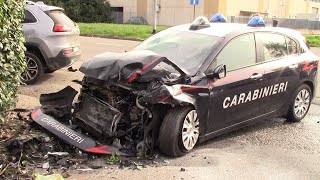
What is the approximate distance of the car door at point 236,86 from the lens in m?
5.51

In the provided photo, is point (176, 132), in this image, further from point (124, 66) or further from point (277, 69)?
point (277, 69)

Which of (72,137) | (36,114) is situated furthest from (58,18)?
(72,137)

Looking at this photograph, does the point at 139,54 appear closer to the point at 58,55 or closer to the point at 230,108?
the point at 230,108

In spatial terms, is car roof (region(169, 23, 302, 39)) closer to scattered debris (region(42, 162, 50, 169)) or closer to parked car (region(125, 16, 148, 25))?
scattered debris (region(42, 162, 50, 169))

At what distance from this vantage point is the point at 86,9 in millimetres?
43125

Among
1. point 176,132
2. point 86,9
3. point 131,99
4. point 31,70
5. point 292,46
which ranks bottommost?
point 176,132

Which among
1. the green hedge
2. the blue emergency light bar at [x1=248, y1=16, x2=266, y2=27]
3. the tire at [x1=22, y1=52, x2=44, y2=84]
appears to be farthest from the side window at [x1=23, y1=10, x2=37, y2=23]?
the blue emergency light bar at [x1=248, y1=16, x2=266, y2=27]

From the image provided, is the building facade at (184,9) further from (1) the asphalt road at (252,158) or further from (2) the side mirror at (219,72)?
(2) the side mirror at (219,72)

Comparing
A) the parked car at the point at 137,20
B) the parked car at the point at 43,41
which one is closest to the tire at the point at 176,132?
the parked car at the point at 43,41

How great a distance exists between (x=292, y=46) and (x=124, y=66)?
125 inches

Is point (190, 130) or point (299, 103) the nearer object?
point (190, 130)

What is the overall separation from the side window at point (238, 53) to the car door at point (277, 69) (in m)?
0.19

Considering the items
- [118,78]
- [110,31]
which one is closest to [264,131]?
[118,78]

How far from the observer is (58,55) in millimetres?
9133
